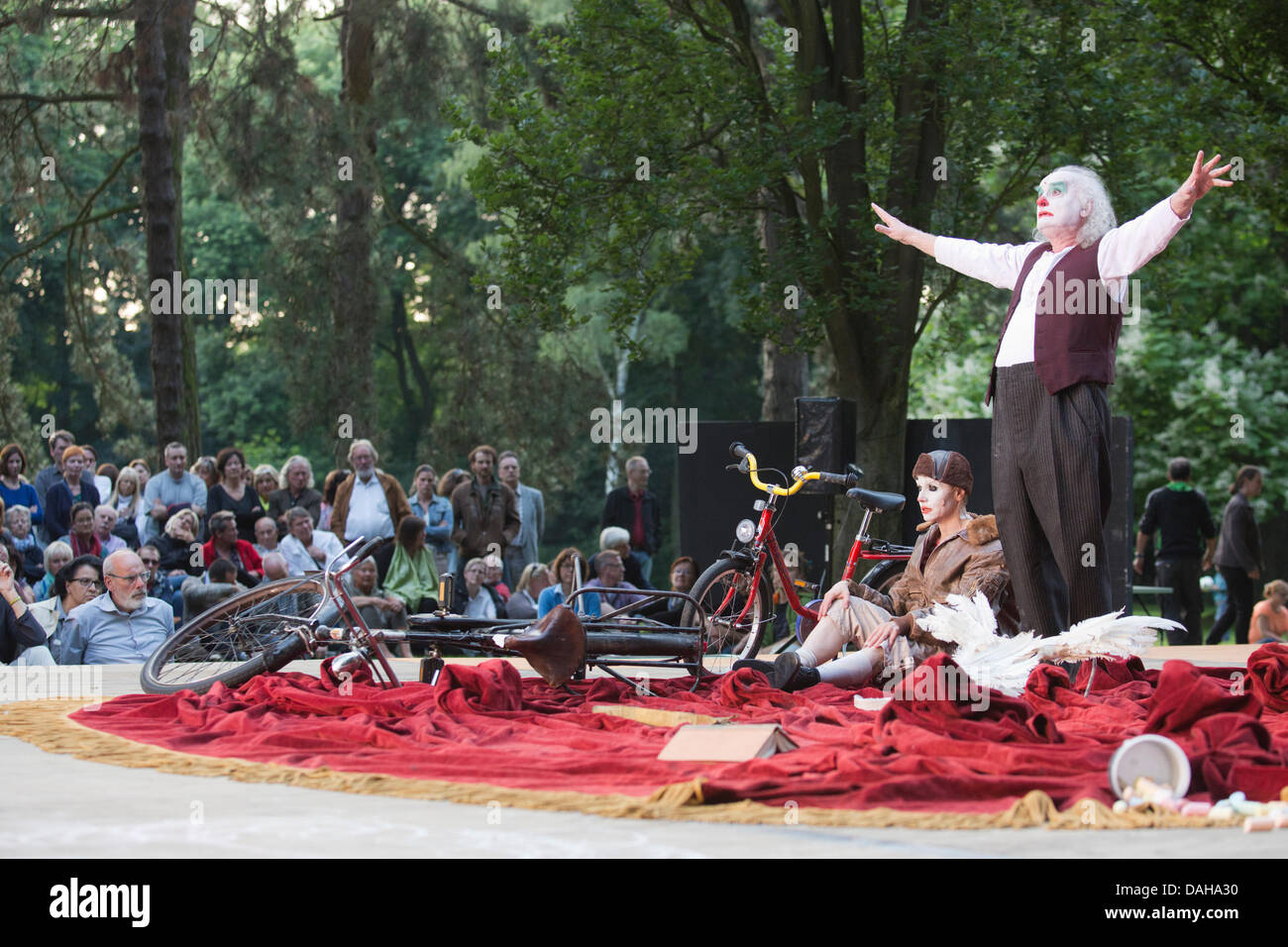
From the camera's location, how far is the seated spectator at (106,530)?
9.91 meters

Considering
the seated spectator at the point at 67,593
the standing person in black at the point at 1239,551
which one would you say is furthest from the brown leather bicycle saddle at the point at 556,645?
the standing person in black at the point at 1239,551

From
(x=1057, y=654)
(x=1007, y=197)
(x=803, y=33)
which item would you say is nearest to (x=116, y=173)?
(x=803, y=33)

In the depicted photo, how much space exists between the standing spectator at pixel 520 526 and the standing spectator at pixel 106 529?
8.99 feet

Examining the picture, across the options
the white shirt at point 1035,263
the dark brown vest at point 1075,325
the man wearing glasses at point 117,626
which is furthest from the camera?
the man wearing glasses at point 117,626

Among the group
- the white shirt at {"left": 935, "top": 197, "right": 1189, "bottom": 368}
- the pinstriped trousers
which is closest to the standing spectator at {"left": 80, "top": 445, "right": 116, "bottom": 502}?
the white shirt at {"left": 935, "top": 197, "right": 1189, "bottom": 368}

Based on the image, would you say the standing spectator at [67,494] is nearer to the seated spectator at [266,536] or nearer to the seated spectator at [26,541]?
the seated spectator at [26,541]

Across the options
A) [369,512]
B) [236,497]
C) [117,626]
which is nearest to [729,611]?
[117,626]

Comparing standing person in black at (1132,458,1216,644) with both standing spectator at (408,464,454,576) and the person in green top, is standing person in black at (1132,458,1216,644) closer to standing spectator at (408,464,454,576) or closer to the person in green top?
Result: standing spectator at (408,464,454,576)

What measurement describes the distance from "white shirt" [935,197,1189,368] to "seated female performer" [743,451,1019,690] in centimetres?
71

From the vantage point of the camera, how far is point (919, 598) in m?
6.25

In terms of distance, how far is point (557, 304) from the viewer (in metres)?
11.5

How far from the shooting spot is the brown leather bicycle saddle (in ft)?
18.2

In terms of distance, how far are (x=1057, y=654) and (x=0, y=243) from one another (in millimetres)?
25082
